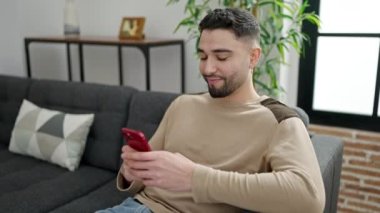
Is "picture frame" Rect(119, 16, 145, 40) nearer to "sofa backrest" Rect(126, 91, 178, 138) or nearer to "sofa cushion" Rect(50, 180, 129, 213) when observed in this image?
"sofa backrest" Rect(126, 91, 178, 138)

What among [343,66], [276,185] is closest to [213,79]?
[276,185]

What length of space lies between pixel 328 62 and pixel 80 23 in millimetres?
1875

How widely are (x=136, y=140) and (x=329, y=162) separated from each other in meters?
0.81

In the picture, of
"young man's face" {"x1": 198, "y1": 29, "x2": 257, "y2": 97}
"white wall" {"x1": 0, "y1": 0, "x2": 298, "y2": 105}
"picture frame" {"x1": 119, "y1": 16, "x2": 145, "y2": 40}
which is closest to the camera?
"young man's face" {"x1": 198, "y1": 29, "x2": 257, "y2": 97}

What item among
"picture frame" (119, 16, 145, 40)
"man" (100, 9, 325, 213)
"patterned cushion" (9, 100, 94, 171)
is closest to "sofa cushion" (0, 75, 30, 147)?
"patterned cushion" (9, 100, 94, 171)

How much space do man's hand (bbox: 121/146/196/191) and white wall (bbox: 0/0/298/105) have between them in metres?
1.48

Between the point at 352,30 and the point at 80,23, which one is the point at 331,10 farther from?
the point at 80,23

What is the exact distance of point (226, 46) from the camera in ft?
3.84

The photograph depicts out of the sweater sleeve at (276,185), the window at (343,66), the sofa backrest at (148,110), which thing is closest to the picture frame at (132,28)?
the sofa backrest at (148,110)

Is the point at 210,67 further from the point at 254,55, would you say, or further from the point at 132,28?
the point at 132,28

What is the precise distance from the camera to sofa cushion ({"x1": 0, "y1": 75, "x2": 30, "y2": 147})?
232 centimetres

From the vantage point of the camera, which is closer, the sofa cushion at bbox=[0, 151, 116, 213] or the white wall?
the sofa cushion at bbox=[0, 151, 116, 213]

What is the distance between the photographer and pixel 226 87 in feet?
3.98

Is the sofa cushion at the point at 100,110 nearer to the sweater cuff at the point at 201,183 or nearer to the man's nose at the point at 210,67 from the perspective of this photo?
the man's nose at the point at 210,67
